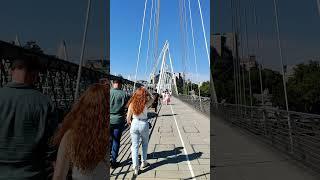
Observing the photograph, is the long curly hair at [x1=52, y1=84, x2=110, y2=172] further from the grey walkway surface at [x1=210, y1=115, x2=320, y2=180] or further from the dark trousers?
the dark trousers

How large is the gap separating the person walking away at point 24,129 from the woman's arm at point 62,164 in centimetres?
12

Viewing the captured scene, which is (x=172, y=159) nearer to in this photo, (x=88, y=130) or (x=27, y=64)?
(x=88, y=130)

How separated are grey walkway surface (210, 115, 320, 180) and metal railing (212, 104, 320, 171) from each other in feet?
0.63

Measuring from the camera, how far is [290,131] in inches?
382

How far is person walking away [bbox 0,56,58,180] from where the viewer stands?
98.0 inches

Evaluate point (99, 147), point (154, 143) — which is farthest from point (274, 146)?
point (99, 147)

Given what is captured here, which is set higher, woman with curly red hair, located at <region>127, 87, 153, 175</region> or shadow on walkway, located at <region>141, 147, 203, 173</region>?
woman with curly red hair, located at <region>127, 87, 153, 175</region>

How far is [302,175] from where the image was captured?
24.2ft

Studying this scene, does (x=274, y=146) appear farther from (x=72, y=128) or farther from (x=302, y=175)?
(x=72, y=128)

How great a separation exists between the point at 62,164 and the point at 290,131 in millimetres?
7637

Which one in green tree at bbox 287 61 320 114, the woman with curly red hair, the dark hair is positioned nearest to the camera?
the dark hair

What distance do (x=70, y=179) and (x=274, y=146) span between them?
897 centimetres

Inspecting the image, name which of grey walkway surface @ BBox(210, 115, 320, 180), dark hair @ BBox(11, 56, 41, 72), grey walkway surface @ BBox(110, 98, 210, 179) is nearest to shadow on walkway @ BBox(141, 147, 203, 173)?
grey walkway surface @ BBox(110, 98, 210, 179)

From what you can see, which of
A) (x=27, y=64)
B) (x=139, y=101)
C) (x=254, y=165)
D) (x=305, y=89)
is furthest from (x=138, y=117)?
(x=305, y=89)
